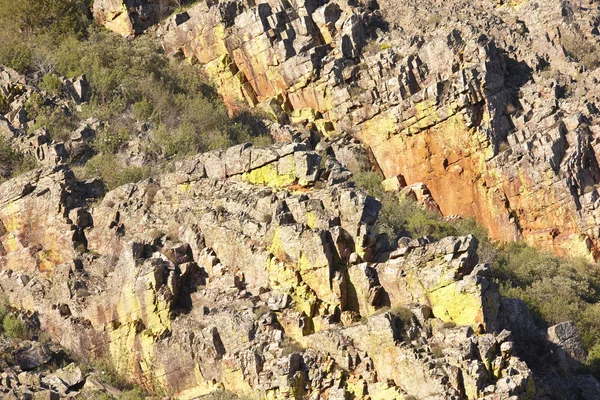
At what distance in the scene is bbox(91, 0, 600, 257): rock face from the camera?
49344mm

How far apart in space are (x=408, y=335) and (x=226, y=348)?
5.01 meters

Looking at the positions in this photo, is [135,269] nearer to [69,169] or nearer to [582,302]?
[69,169]

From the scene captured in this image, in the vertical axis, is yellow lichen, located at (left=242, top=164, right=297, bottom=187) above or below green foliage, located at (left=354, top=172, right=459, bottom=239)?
above

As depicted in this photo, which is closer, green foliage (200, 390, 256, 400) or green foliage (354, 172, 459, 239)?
green foliage (200, 390, 256, 400)

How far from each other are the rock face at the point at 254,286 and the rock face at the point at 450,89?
975 cm

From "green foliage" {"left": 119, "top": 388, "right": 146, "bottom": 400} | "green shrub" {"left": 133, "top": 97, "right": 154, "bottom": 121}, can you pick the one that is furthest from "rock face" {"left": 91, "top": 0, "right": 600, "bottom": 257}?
"green foliage" {"left": 119, "top": 388, "right": 146, "bottom": 400}

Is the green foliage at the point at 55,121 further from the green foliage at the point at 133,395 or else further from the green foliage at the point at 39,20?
the green foliage at the point at 133,395

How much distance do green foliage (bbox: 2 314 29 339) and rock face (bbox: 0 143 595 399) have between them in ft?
2.49

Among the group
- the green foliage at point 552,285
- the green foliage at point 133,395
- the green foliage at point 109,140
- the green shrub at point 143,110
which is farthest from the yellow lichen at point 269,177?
the green shrub at point 143,110

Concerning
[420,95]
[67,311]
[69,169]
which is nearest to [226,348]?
[67,311]

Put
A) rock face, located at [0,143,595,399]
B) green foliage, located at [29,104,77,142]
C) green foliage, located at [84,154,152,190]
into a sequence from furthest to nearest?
green foliage, located at [29,104,77,142] → green foliage, located at [84,154,152,190] → rock face, located at [0,143,595,399]

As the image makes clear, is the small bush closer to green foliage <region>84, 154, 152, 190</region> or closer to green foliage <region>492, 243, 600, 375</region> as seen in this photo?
green foliage <region>492, 243, 600, 375</region>

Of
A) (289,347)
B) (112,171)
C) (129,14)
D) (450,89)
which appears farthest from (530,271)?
(129,14)

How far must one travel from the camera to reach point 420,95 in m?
51.5
